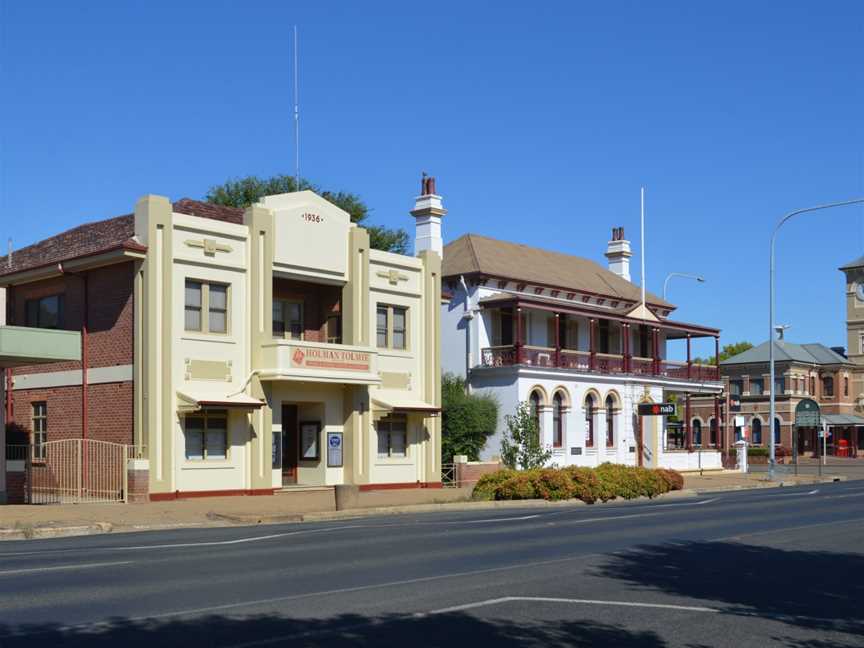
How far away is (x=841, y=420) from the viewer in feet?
274

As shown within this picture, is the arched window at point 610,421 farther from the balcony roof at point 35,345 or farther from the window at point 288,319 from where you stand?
the balcony roof at point 35,345

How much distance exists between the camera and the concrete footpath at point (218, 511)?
21.3 meters

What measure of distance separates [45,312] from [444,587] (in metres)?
23.5

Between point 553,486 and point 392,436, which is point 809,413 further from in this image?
point 553,486

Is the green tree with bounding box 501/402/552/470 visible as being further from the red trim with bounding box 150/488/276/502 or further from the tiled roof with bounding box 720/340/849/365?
the tiled roof with bounding box 720/340/849/365

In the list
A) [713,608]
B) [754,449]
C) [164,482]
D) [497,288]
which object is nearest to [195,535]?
[164,482]

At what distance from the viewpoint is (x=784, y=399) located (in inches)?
3238

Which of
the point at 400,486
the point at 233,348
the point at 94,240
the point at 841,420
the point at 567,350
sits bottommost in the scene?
the point at 400,486

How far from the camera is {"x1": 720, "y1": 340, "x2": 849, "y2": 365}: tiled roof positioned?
82375 mm

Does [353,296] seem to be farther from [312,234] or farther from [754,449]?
[754,449]

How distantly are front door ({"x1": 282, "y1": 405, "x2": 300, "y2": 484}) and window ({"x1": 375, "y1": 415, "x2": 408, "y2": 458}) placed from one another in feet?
8.32

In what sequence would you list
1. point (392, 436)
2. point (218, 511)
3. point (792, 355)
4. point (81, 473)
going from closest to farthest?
point (218, 511) → point (81, 473) → point (392, 436) → point (792, 355)

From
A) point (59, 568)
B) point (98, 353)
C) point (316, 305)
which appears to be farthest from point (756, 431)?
point (59, 568)

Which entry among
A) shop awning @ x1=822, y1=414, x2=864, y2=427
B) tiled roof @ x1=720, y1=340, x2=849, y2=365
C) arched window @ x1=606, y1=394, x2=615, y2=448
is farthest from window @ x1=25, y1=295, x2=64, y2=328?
shop awning @ x1=822, y1=414, x2=864, y2=427
